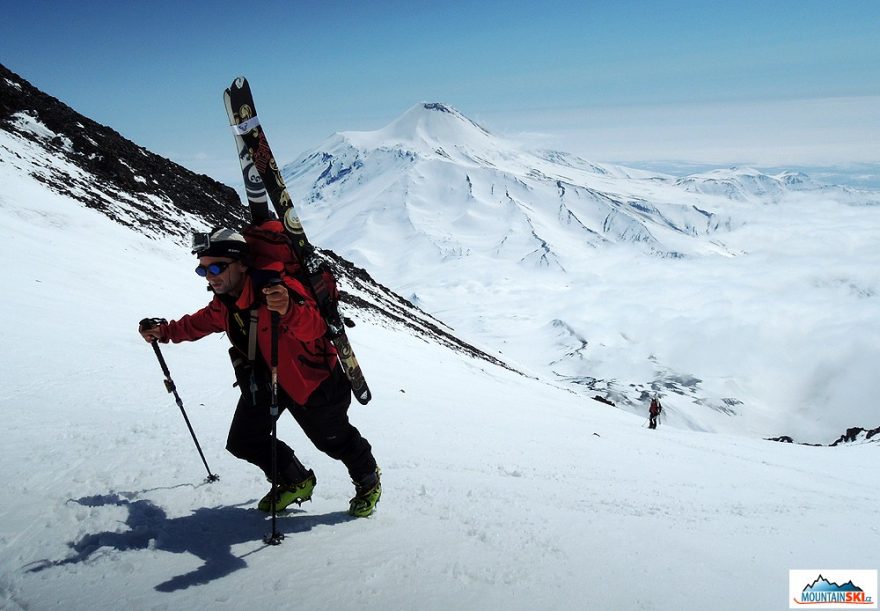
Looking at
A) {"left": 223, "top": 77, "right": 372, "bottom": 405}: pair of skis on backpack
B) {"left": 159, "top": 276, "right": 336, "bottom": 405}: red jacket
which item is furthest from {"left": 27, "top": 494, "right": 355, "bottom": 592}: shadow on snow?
{"left": 223, "top": 77, "right": 372, "bottom": 405}: pair of skis on backpack

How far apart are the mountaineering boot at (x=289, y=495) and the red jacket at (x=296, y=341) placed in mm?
967

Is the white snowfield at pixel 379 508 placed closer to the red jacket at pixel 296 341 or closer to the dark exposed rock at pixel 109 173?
the red jacket at pixel 296 341

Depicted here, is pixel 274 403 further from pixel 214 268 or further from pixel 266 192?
pixel 266 192

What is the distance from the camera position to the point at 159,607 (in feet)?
9.33

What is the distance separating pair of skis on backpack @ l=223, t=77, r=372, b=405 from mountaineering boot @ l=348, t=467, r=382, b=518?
0.72 metres

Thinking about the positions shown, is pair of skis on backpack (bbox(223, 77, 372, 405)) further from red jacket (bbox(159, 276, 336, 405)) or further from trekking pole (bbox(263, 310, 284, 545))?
trekking pole (bbox(263, 310, 284, 545))

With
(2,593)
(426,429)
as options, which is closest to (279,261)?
(2,593)

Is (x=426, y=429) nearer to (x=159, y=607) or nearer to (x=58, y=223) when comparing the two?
(x=159, y=607)

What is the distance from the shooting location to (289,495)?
4.27 m

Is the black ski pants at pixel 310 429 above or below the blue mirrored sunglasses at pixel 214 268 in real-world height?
below

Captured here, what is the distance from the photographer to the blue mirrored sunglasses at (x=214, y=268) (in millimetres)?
3521

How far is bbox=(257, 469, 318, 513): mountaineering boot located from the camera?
165 inches

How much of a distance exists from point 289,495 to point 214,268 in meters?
2.08

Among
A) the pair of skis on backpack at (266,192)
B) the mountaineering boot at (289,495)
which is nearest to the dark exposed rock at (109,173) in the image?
the pair of skis on backpack at (266,192)
